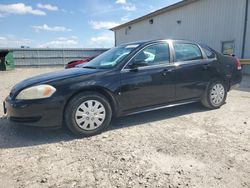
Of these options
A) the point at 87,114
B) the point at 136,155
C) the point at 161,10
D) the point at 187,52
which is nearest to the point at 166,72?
the point at 187,52

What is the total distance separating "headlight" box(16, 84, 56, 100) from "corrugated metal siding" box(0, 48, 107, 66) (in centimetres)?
2038

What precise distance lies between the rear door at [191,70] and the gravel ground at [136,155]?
0.56 metres

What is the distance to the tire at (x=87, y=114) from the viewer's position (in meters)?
3.57

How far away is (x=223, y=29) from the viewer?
42.5 ft

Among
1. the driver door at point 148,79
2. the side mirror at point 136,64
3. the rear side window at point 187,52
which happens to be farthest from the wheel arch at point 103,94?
the rear side window at point 187,52

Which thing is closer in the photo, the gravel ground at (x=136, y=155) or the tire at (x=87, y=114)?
Answer: the gravel ground at (x=136, y=155)

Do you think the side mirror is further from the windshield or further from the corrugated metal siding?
the corrugated metal siding

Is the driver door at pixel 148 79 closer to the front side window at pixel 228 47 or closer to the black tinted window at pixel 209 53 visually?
the black tinted window at pixel 209 53

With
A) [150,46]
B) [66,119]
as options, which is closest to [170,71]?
[150,46]

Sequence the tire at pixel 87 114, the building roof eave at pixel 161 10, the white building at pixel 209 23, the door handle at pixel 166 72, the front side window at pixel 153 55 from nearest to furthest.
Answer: the tire at pixel 87 114 → the front side window at pixel 153 55 → the door handle at pixel 166 72 → the white building at pixel 209 23 → the building roof eave at pixel 161 10

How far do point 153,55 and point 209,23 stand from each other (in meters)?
11.3

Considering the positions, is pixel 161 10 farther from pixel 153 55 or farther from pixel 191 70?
pixel 153 55

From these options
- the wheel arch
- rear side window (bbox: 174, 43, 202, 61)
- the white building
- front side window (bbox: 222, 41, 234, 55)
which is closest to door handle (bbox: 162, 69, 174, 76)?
rear side window (bbox: 174, 43, 202, 61)

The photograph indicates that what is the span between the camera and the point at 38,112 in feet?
11.2
